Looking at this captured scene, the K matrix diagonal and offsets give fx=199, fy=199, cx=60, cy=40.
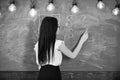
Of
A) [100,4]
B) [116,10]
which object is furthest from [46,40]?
[116,10]

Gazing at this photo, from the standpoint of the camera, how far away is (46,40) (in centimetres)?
230

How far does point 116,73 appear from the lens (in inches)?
139

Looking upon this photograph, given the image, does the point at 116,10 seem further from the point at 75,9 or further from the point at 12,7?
the point at 12,7

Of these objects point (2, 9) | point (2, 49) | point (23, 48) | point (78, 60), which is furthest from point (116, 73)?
point (2, 9)

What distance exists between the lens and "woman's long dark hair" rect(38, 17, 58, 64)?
2.31 m

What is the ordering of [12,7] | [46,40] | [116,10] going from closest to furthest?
[46,40] < [116,10] < [12,7]

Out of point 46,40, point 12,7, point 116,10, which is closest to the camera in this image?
point 46,40

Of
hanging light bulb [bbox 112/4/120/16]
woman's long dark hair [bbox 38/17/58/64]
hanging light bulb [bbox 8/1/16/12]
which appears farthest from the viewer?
hanging light bulb [bbox 8/1/16/12]

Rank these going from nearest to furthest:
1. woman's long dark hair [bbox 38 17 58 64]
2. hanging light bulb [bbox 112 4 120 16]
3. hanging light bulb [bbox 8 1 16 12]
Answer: woman's long dark hair [bbox 38 17 58 64] < hanging light bulb [bbox 112 4 120 16] < hanging light bulb [bbox 8 1 16 12]

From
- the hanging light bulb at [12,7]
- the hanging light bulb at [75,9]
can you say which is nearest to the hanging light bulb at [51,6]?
the hanging light bulb at [75,9]

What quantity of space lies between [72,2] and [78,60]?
3.59 feet

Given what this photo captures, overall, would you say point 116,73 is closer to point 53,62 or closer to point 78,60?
point 78,60

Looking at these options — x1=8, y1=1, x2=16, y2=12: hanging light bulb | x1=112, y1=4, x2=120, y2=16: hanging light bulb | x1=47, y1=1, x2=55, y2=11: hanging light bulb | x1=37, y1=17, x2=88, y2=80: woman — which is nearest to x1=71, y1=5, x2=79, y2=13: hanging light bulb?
→ x1=47, y1=1, x2=55, y2=11: hanging light bulb

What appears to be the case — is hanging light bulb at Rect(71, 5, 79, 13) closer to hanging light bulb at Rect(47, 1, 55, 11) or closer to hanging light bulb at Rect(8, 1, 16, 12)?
hanging light bulb at Rect(47, 1, 55, 11)
